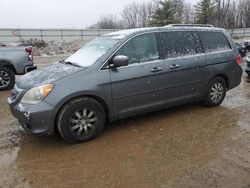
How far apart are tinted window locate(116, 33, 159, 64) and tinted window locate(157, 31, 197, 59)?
149 millimetres

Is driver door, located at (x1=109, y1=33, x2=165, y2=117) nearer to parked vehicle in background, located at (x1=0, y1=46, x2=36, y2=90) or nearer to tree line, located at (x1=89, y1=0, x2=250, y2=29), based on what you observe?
parked vehicle in background, located at (x1=0, y1=46, x2=36, y2=90)

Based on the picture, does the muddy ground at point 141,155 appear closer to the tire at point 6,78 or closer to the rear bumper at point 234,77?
the rear bumper at point 234,77

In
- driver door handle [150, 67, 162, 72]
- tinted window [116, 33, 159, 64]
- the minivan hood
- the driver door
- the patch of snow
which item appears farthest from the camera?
driver door handle [150, 67, 162, 72]

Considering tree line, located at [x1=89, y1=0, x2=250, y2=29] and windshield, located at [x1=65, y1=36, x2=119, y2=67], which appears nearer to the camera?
windshield, located at [x1=65, y1=36, x2=119, y2=67]

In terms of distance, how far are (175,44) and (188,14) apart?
73.7 meters

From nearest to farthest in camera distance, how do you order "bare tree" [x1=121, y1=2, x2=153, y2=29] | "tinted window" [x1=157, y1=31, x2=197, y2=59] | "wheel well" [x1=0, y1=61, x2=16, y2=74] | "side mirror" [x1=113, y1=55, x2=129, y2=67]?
"side mirror" [x1=113, y1=55, x2=129, y2=67] → "tinted window" [x1=157, y1=31, x2=197, y2=59] → "wheel well" [x1=0, y1=61, x2=16, y2=74] → "bare tree" [x1=121, y1=2, x2=153, y2=29]

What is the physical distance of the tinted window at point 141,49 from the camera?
5.05 meters

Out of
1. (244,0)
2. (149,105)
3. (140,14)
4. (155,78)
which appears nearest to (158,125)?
(149,105)

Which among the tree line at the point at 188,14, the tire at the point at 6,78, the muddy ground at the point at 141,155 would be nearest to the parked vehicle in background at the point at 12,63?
the tire at the point at 6,78

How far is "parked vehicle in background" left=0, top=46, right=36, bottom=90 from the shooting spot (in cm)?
877

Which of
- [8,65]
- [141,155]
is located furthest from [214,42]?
[8,65]

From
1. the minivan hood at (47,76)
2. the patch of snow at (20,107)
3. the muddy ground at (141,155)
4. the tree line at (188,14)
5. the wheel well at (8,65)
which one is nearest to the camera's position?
the muddy ground at (141,155)

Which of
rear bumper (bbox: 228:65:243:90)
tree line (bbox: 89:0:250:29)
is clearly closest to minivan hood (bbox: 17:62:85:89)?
rear bumper (bbox: 228:65:243:90)

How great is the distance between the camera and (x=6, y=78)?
28.9 ft
